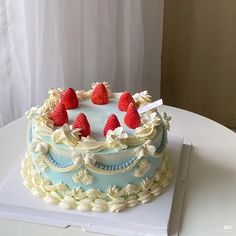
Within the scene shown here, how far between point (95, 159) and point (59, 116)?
0.52 ft

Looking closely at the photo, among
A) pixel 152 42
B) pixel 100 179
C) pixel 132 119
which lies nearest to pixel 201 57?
pixel 152 42

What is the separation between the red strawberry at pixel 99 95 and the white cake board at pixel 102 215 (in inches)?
11.8

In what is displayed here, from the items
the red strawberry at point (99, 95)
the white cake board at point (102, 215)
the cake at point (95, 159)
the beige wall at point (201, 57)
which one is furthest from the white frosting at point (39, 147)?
the beige wall at point (201, 57)

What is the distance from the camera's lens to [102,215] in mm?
1037

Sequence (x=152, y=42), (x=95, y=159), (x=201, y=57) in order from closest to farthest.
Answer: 1. (x=95, y=159)
2. (x=152, y=42)
3. (x=201, y=57)

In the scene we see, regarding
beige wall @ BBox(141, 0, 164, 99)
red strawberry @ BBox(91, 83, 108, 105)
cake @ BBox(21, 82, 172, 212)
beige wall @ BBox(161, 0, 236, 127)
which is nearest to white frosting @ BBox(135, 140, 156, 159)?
cake @ BBox(21, 82, 172, 212)

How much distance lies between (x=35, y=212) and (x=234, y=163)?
57 cm

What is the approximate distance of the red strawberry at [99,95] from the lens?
1.25 meters

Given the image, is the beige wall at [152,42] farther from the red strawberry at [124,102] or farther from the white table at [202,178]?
the red strawberry at [124,102]

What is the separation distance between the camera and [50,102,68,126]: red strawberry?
1102 millimetres

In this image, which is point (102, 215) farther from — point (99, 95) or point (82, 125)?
point (99, 95)

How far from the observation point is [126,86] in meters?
1.92

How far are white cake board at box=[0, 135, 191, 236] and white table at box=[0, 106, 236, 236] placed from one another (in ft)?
0.06

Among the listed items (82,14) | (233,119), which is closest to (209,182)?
(82,14)
